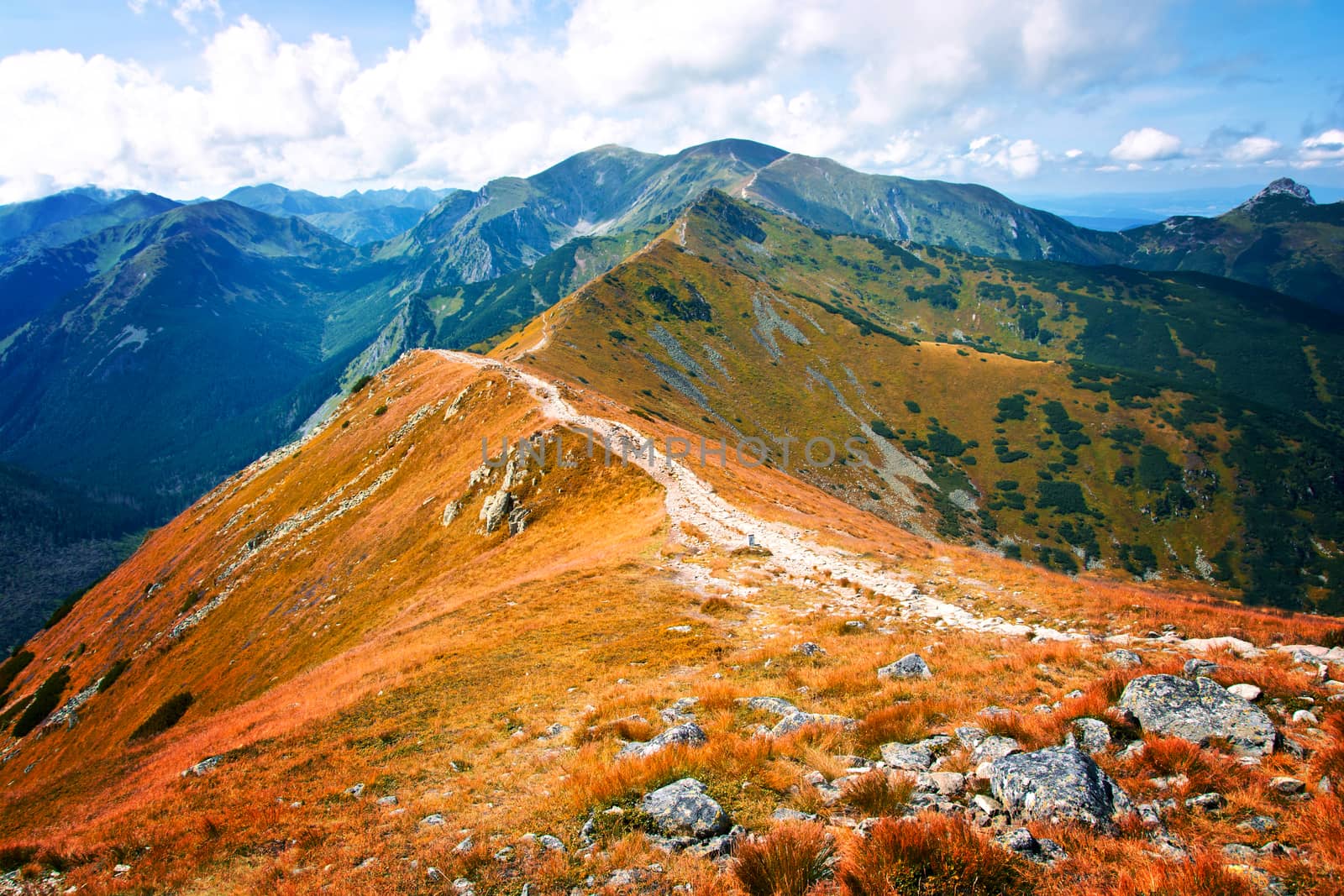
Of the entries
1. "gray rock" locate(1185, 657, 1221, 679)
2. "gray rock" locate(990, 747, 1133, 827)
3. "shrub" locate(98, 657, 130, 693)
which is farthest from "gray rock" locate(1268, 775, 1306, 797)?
"shrub" locate(98, 657, 130, 693)

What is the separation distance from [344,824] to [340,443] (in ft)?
286

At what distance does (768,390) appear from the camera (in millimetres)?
176625

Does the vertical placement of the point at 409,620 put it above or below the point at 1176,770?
below

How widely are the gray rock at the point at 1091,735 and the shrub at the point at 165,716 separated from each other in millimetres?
62040

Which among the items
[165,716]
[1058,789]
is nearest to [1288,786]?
[1058,789]

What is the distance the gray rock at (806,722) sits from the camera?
10742 mm

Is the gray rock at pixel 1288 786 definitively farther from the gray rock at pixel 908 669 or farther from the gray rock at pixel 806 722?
the gray rock at pixel 908 669

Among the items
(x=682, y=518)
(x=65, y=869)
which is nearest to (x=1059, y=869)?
(x=65, y=869)

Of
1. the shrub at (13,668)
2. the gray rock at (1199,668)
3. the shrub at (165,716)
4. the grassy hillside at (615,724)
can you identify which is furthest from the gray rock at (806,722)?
the shrub at (13,668)

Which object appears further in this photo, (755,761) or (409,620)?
(409,620)

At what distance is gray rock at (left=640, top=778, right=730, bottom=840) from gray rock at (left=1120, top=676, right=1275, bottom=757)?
6.81m

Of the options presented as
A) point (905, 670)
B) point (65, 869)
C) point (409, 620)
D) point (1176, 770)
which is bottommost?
point (409, 620)

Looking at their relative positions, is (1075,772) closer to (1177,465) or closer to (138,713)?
(138,713)

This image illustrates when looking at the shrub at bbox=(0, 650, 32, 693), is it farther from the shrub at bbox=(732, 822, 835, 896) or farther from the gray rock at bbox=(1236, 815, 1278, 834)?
the gray rock at bbox=(1236, 815, 1278, 834)
